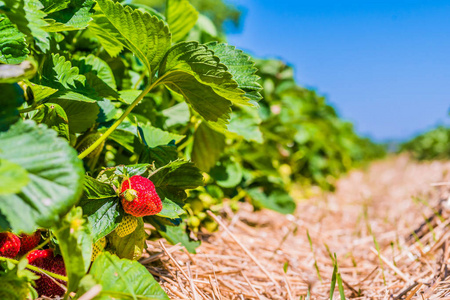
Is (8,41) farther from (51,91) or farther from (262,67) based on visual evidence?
(262,67)

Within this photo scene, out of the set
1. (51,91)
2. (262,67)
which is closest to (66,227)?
(51,91)

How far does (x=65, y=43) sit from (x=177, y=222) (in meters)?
0.56

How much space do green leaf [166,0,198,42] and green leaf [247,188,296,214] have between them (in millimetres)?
915

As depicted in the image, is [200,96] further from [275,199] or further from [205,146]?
[275,199]

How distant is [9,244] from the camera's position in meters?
0.64

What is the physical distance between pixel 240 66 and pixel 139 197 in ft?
1.04

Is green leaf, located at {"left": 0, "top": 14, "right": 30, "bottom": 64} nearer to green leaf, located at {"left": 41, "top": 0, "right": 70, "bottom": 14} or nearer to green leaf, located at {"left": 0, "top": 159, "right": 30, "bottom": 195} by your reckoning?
green leaf, located at {"left": 41, "top": 0, "right": 70, "bottom": 14}

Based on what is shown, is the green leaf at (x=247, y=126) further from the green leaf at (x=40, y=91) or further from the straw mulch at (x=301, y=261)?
the green leaf at (x=40, y=91)

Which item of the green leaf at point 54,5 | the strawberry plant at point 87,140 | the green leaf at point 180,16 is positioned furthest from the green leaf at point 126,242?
the green leaf at point 180,16

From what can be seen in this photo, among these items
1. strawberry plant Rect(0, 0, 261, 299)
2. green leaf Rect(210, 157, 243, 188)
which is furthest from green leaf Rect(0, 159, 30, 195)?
green leaf Rect(210, 157, 243, 188)

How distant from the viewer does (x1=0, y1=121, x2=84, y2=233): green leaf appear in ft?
1.44

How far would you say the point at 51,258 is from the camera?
686 mm

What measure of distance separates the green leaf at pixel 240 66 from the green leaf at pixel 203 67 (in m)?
0.03

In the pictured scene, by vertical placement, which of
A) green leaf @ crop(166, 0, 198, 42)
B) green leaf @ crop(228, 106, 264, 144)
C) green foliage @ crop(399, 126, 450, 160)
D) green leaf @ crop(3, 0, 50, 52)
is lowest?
green leaf @ crop(3, 0, 50, 52)
